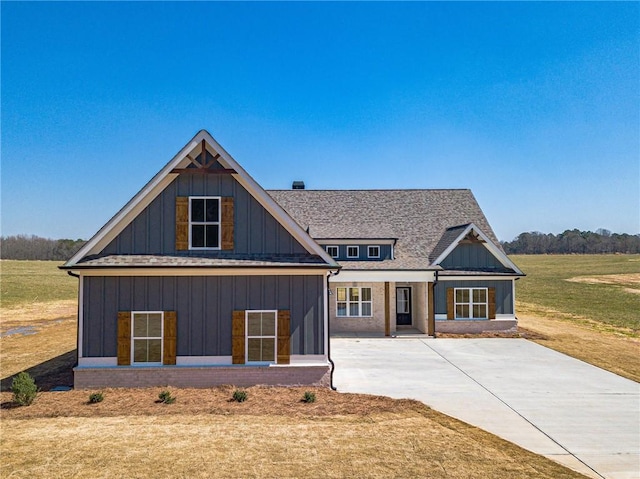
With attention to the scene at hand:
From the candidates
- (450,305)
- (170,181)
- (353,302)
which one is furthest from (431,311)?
(170,181)

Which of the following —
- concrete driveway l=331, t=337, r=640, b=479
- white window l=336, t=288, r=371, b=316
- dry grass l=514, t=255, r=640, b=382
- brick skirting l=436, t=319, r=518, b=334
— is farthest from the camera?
white window l=336, t=288, r=371, b=316

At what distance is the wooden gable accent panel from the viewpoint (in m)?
13.5

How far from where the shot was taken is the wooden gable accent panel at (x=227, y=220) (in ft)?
44.4

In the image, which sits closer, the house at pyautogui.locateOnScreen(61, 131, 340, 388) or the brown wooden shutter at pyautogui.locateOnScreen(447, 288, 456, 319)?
the house at pyautogui.locateOnScreen(61, 131, 340, 388)

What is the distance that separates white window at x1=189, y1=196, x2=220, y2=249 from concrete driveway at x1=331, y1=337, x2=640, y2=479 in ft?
20.1

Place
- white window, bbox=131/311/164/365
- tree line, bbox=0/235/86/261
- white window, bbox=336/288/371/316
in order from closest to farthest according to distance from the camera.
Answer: white window, bbox=131/311/164/365 → white window, bbox=336/288/371/316 → tree line, bbox=0/235/86/261

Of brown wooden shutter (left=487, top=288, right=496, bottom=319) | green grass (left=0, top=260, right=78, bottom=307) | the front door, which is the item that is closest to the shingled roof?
the front door

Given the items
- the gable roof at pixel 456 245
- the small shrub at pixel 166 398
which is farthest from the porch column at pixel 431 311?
the small shrub at pixel 166 398

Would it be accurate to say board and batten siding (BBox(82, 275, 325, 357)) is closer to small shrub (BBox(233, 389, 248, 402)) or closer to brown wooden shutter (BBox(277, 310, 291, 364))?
brown wooden shutter (BBox(277, 310, 291, 364))

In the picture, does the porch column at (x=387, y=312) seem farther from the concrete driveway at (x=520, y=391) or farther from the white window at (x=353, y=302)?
the concrete driveway at (x=520, y=391)

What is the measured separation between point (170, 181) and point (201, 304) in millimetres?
4037

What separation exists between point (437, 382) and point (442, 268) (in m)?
9.25

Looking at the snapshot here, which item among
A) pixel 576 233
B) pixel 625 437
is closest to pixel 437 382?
pixel 625 437

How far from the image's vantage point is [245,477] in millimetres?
7500
